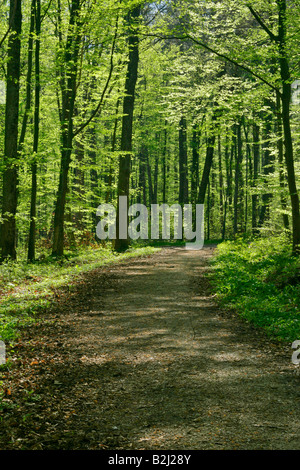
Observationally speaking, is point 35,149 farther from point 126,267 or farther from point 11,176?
point 126,267

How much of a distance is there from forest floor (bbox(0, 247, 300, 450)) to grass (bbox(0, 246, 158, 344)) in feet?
1.08

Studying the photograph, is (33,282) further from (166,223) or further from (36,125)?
(166,223)

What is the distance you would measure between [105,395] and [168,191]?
124ft

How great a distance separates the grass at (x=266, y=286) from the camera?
756cm

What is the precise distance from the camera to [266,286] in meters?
9.85

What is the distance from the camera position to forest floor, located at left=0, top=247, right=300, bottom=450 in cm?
375

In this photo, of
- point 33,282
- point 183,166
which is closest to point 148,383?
point 33,282

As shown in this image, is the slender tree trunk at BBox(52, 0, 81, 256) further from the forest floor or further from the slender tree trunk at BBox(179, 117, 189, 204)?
the slender tree trunk at BBox(179, 117, 189, 204)

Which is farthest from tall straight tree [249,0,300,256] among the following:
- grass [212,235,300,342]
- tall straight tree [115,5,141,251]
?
tall straight tree [115,5,141,251]

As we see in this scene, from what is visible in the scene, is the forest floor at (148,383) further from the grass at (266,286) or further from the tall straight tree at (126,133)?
the tall straight tree at (126,133)

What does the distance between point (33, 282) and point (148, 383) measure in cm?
708

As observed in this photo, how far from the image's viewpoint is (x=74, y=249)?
18.6 metres

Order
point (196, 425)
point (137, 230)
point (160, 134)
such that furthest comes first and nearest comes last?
point (137, 230), point (160, 134), point (196, 425)

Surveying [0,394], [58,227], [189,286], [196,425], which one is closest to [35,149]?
[58,227]
